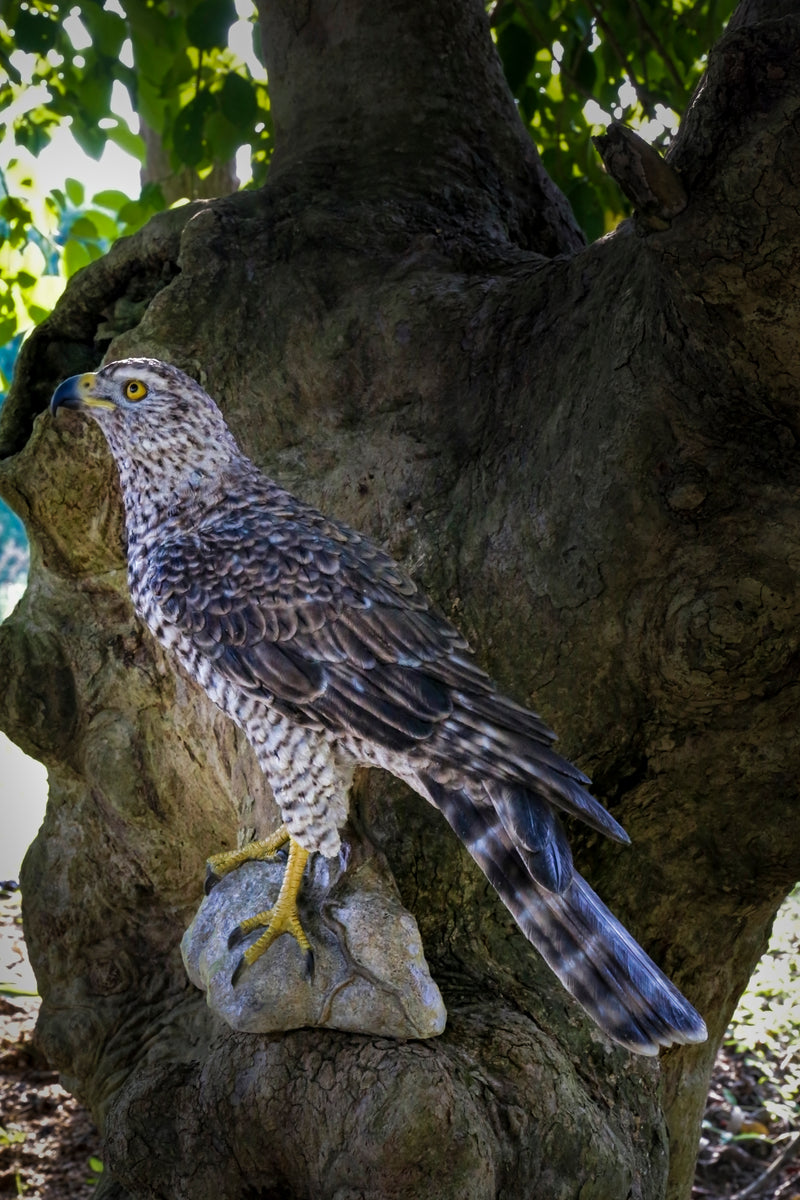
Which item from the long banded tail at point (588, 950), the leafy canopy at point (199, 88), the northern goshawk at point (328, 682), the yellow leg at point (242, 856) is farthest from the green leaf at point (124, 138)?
the long banded tail at point (588, 950)

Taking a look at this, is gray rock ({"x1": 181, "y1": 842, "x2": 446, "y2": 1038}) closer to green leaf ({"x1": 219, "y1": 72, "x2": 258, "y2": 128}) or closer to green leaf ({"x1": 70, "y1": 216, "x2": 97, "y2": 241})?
green leaf ({"x1": 219, "y1": 72, "x2": 258, "y2": 128})

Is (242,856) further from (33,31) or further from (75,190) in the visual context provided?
(75,190)

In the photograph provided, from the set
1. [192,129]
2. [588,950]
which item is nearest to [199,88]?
[192,129]

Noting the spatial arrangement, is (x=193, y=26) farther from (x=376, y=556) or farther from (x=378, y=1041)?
(x=378, y=1041)

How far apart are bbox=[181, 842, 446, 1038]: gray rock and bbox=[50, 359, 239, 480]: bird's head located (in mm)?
853

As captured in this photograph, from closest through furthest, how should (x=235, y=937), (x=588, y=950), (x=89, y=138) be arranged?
(x=588, y=950) < (x=235, y=937) < (x=89, y=138)

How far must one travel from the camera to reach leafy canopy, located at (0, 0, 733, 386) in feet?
12.5

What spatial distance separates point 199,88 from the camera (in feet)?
13.0

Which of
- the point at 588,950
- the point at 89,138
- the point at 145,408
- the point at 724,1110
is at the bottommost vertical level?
the point at 724,1110

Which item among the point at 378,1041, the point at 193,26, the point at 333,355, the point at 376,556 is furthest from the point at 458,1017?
the point at 193,26

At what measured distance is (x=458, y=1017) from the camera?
2.02m

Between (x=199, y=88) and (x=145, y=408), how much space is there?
2359 mm

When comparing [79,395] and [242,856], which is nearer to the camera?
[79,395]

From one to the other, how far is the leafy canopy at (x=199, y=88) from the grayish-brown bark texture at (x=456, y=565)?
0.58 metres
